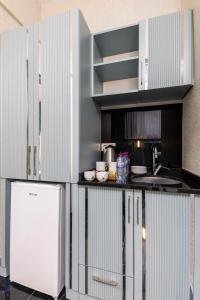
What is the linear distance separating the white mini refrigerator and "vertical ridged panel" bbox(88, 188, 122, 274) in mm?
246

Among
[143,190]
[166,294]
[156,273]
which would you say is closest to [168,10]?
[143,190]

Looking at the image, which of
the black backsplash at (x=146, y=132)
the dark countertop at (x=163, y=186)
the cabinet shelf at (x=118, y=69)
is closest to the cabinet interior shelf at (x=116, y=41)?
the cabinet shelf at (x=118, y=69)

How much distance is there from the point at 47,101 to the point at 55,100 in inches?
3.1

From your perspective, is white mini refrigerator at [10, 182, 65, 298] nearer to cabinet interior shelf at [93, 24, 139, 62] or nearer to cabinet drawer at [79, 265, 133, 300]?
cabinet drawer at [79, 265, 133, 300]

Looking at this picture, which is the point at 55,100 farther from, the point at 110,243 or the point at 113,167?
the point at 110,243

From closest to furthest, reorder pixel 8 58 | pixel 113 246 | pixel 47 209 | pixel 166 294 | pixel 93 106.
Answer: pixel 166 294, pixel 113 246, pixel 47 209, pixel 8 58, pixel 93 106

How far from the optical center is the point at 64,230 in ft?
4.72

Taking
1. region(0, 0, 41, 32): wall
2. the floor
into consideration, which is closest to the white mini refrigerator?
the floor

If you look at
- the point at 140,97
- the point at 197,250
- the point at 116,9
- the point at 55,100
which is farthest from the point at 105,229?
the point at 116,9

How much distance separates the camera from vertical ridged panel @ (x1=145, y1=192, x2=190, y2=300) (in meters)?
1.15

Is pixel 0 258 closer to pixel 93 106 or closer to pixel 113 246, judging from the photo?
pixel 113 246

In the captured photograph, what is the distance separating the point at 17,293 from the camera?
4.77 ft

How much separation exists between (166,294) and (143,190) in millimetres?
698

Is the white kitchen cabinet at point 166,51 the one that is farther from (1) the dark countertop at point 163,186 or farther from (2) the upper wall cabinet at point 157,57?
(1) the dark countertop at point 163,186
